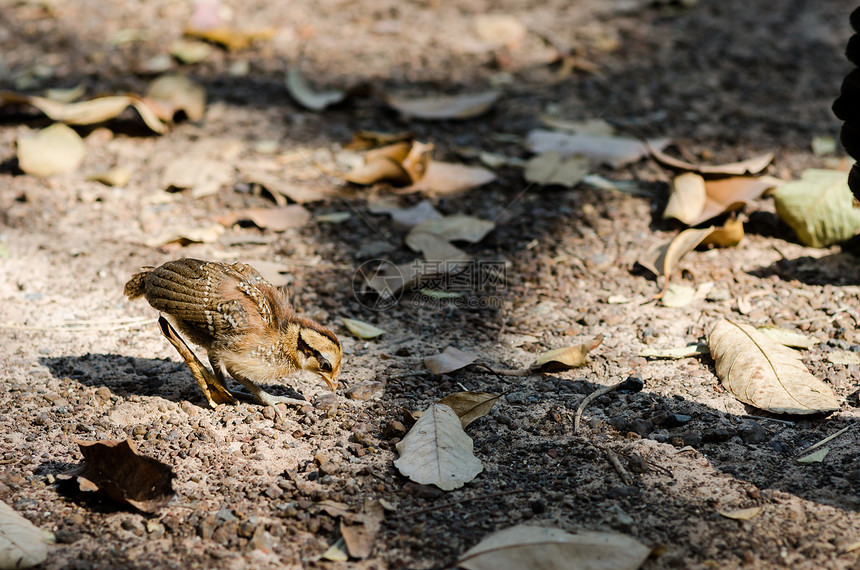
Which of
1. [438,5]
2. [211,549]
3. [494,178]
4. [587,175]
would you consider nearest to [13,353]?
[211,549]

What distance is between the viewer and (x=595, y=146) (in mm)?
5531

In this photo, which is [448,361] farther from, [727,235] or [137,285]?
[727,235]

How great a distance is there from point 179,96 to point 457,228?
2.69 metres

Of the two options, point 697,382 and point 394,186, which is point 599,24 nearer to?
point 394,186

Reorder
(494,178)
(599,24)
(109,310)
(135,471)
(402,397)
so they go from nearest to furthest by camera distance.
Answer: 1. (135,471)
2. (402,397)
3. (109,310)
4. (494,178)
5. (599,24)

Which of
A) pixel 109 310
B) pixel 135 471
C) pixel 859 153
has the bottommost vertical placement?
pixel 109 310

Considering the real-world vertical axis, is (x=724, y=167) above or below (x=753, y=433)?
above

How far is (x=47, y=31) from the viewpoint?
24.6 feet

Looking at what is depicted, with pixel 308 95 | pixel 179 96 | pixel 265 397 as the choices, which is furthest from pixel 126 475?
pixel 308 95

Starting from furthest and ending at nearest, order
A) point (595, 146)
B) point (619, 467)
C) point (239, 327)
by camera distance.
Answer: point (595, 146)
point (239, 327)
point (619, 467)

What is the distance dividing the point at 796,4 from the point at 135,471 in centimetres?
751

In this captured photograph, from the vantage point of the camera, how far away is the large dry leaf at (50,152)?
5.29m

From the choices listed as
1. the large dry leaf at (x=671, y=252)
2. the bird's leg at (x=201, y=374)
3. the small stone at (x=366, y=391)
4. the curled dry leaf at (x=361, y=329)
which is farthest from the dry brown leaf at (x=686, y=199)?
the bird's leg at (x=201, y=374)

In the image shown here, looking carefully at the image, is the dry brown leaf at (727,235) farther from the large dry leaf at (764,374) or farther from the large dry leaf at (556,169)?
the large dry leaf at (556,169)
